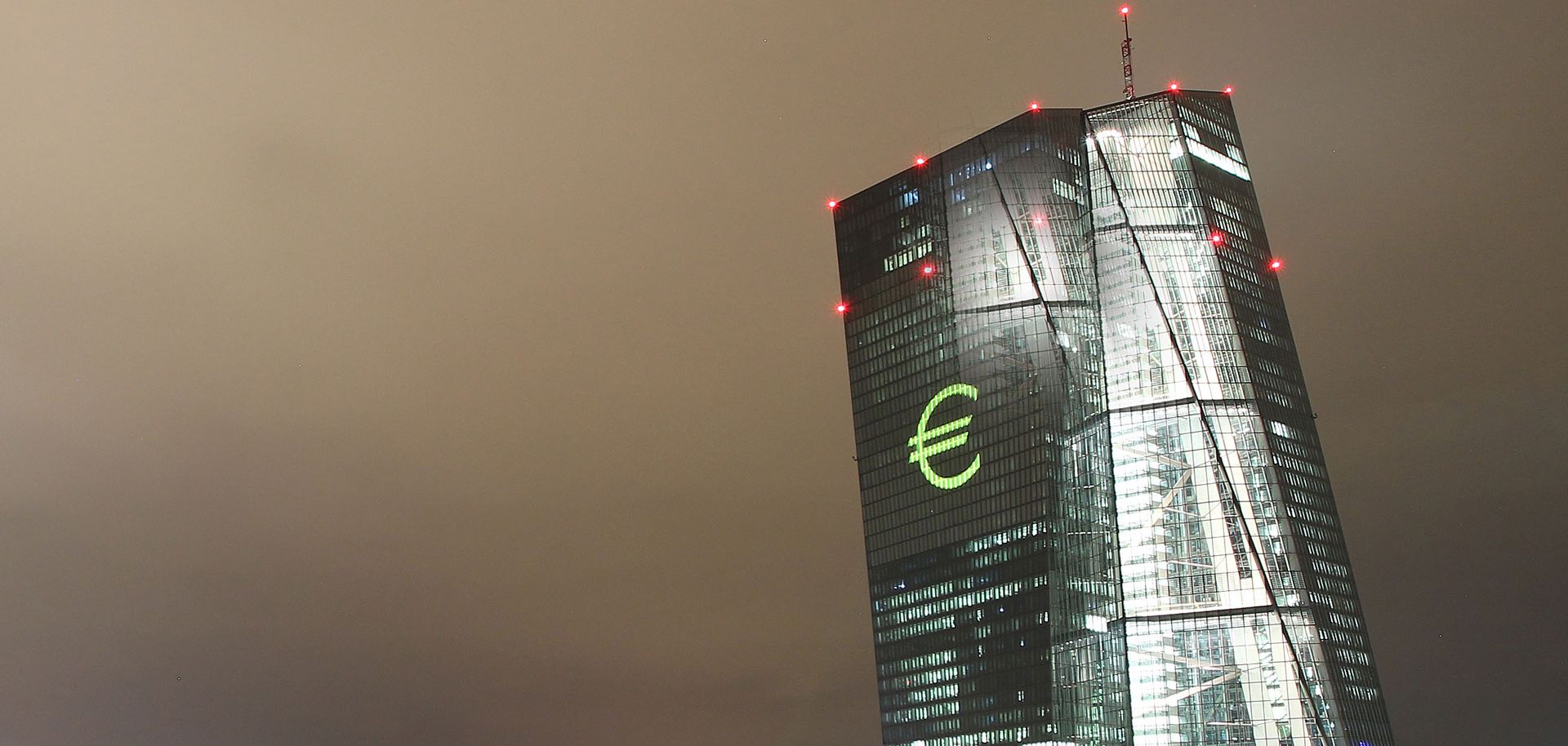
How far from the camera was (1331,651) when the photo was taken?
106312mm

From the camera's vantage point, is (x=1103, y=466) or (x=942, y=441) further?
(x=942, y=441)

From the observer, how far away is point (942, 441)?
12025 centimetres

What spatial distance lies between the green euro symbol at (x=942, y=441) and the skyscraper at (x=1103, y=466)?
6.7 inches

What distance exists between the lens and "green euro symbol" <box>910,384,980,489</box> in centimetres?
11762

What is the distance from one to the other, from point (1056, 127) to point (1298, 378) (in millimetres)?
23834

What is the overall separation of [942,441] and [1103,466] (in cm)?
1499

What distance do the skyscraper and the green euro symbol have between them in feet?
0.56

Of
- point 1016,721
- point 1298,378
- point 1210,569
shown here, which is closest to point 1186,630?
point 1210,569

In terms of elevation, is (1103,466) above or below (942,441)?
below

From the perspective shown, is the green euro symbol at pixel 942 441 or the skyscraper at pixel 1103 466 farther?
the green euro symbol at pixel 942 441

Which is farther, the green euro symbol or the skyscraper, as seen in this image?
the green euro symbol

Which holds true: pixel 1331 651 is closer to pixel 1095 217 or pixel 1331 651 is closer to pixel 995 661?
pixel 995 661

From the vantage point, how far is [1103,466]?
108562mm

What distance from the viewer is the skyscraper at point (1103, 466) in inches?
4203
